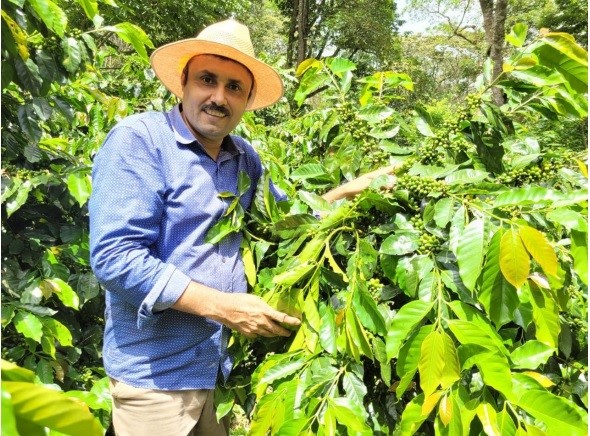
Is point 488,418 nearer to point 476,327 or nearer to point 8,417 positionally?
point 476,327

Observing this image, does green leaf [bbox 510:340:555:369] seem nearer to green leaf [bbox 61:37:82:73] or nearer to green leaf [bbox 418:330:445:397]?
green leaf [bbox 418:330:445:397]

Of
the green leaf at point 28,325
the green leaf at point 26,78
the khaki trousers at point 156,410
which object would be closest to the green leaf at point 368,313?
the khaki trousers at point 156,410

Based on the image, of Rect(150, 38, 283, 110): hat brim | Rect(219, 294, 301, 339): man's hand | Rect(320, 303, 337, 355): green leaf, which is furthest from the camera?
Rect(150, 38, 283, 110): hat brim

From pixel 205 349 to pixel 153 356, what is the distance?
0.47ft

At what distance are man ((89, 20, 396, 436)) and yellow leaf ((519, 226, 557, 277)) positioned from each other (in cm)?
60

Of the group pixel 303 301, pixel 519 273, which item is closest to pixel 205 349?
pixel 303 301

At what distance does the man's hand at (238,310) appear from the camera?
1.28 meters

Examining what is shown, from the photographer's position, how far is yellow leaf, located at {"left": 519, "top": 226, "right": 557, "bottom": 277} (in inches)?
33.2

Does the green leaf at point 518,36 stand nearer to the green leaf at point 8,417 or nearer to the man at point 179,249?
the man at point 179,249

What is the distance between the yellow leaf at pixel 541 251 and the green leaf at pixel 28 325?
152 cm

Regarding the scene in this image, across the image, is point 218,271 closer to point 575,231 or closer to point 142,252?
point 142,252

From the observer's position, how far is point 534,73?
1.07 metres

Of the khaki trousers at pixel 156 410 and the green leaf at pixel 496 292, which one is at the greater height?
the green leaf at pixel 496 292

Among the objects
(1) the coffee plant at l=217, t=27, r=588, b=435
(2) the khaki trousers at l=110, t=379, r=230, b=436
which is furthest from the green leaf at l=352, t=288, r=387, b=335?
(2) the khaki trousers at l=110, t=379, r=230, b=436
